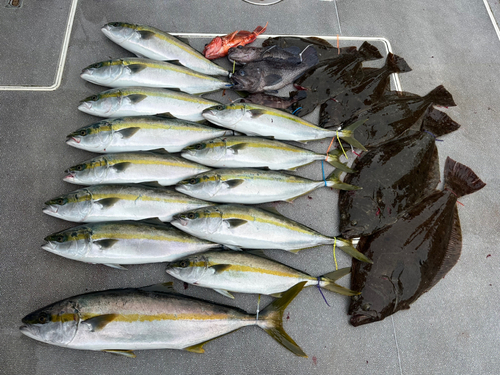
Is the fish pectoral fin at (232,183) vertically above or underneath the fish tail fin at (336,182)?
above

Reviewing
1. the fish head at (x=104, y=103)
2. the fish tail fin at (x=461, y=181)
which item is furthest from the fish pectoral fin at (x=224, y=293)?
the fish tail fin at (x=461, y=181)

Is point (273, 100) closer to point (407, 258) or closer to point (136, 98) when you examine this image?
point (136, 98)

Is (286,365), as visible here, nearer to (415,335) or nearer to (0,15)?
(415,335)

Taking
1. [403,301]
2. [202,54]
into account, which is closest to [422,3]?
[202,54]

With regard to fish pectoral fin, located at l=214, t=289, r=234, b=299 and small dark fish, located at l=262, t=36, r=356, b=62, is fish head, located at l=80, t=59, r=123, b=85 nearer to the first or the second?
small dark fish, located at l=262, t=36, r=356, b=62

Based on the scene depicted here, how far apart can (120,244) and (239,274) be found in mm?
935

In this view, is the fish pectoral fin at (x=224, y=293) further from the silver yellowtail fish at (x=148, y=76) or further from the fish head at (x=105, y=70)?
the fish head at (x=105, y=70)

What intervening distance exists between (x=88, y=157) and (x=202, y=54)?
1607 millimetres

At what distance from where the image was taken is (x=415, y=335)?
273 cm

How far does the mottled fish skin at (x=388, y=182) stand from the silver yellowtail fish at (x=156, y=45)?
179 cm

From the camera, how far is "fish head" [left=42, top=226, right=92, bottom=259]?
2287 millimetres

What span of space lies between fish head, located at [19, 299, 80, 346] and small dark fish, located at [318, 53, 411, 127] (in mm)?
2724

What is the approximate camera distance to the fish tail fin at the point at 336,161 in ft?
9.39

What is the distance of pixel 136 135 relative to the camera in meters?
2.67
